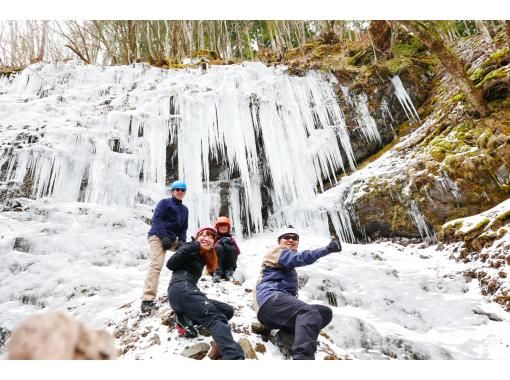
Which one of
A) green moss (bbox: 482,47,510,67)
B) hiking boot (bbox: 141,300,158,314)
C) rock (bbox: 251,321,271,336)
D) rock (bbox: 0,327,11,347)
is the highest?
green moss (bbox: 482,47,510,67)

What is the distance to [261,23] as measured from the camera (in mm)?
11617

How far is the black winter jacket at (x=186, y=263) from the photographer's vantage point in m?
2.52

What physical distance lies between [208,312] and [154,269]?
3.42 feet

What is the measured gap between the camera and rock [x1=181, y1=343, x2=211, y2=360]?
231 centimetres

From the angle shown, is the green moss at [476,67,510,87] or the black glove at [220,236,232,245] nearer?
the black glove at [220,236,232,245]

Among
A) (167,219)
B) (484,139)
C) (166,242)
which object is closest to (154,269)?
(166,242)

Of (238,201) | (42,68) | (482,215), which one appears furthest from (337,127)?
(42,68)

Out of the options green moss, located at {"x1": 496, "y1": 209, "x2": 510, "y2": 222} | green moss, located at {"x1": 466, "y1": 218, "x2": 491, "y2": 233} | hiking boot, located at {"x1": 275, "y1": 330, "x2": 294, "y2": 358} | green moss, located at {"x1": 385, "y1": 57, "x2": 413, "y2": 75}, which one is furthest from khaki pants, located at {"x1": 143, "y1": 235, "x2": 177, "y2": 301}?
green moss, located at {"x1": 385, "y1": 57, "x2": 413, "y2": 75}

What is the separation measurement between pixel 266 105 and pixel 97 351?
6696 millimetres

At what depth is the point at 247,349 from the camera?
7.84 ft

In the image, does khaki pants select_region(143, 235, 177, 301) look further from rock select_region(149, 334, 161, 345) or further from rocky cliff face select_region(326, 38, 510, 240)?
rocky cliff face select_region(326, 38, 510, 240)

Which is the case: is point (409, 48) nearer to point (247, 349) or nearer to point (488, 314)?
point (488, 314)
